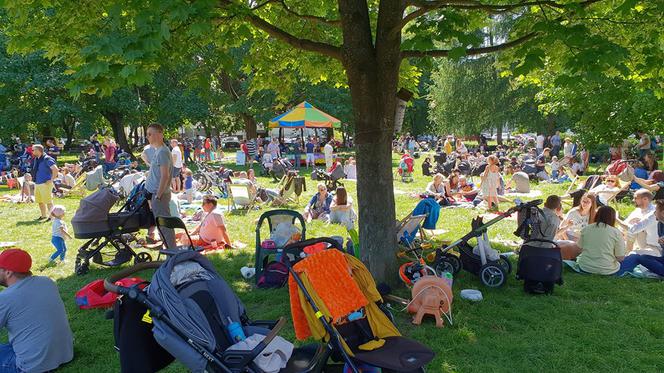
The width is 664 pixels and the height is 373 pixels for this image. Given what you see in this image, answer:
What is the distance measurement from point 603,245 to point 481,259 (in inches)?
70.9

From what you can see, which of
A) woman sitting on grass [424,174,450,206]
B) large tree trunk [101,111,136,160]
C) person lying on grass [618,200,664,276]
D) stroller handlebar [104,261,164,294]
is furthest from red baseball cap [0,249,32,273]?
large tree trunk [101,111,136,160]

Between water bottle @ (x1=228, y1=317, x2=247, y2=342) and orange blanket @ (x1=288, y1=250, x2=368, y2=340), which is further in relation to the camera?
orange blanket @ (x1=288, y1=250, x2=368, y2=340)

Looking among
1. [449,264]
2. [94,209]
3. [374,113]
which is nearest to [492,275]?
[449,264]

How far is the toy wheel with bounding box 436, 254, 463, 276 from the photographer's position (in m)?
6.85

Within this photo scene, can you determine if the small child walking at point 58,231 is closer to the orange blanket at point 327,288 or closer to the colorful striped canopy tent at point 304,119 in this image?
the orange blanket at point 327,288

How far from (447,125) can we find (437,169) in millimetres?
15825

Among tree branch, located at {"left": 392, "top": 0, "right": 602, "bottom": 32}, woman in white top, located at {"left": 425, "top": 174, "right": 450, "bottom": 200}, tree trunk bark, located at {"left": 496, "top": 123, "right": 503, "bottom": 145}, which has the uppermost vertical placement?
tree branch, located at {"left": 392, "top": 0, "right": 602, "bottom": 32}

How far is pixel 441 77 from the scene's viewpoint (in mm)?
34844

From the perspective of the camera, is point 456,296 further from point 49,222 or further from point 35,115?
point 35,115

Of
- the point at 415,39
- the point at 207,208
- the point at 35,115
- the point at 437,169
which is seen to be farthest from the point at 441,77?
the point at 415,39

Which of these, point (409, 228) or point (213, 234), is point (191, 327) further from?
point (213, 234)

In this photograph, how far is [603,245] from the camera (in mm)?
6895

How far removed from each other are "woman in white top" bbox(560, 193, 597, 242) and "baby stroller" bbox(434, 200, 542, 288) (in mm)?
1963

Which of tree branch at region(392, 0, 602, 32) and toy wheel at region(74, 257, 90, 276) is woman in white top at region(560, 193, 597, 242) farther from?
toy wheel at region(74, 257, 90, 276)
